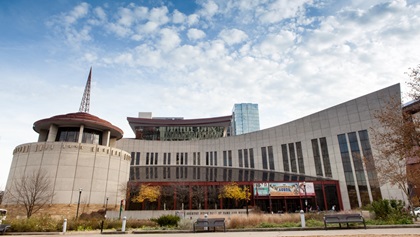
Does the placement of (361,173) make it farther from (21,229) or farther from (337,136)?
(21,229)

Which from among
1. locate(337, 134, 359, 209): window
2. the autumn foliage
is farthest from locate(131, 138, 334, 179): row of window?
the autumn foliage

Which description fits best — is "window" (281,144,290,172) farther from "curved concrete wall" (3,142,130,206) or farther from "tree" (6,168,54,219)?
"tree" (6,168,54,219)

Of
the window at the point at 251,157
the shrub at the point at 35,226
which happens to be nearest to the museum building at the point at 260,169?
the window at the point at 251,157

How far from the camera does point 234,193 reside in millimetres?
38000

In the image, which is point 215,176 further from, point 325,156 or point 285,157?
point 325,156

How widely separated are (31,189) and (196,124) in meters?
44.5

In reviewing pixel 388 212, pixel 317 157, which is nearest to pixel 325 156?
pixel 317 157

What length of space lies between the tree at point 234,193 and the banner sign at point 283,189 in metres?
2.16

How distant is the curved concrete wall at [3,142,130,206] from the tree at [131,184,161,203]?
329 centimetres

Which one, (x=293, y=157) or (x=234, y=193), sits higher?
(x=293, y=157)

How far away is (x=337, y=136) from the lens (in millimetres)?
46781

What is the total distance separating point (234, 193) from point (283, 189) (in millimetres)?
8197

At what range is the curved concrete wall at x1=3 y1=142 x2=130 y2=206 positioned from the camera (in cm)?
3588

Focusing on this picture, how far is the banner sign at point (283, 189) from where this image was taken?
131 ft
